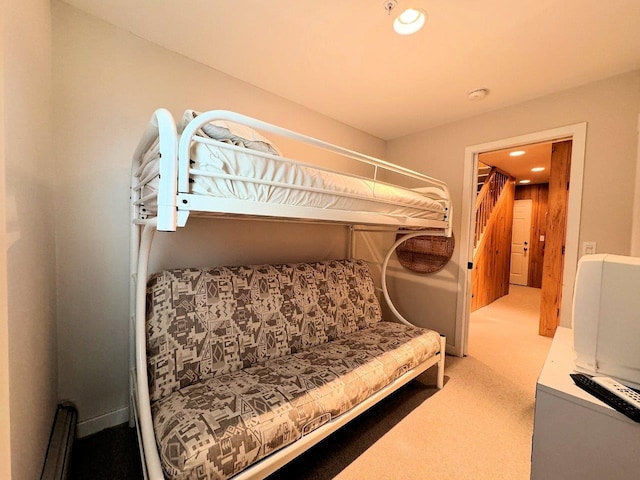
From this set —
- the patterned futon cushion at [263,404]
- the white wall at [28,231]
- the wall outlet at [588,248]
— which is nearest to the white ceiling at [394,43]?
the white wall at [28,231]

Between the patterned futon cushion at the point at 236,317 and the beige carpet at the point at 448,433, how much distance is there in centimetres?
59

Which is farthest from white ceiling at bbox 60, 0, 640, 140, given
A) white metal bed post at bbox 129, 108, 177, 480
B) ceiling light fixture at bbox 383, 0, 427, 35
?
white metal bed post at bbox 129, 108, 177, 480

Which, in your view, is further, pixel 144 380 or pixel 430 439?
pixel 430 439

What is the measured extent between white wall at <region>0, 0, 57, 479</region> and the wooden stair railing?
4687 millimetres

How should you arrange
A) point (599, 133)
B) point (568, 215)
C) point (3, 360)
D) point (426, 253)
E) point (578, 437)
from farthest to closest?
1. point (426, 253)
2. point (568, 215)
3. point (599, 133)
4. point (578, 437)
5. point (3, 360)

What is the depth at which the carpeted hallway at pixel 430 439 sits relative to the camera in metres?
1.35

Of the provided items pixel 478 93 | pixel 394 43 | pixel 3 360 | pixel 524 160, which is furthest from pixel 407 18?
pixel 524 160

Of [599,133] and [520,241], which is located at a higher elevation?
[599,133]

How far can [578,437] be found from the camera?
31.4 inches

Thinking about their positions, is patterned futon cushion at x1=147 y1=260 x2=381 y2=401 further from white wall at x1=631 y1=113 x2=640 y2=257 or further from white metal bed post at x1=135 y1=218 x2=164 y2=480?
white wall at x1=631 y1=113 x2=640 y2=257

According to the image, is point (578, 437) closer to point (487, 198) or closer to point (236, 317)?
point (236, 317)

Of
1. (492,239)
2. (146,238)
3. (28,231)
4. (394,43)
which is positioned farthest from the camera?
(492,239)

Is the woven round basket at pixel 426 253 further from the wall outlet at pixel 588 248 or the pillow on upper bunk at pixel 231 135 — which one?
the pillow on upper bunk at pixel 231 135

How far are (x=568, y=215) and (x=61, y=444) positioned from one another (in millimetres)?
3463
